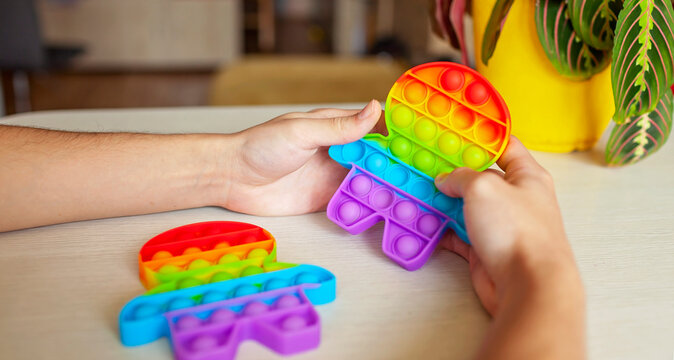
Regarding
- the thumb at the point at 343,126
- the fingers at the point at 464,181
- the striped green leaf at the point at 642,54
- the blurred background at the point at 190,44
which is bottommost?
the blurred background at the point at 190,44

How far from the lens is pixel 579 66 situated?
0.69 meters

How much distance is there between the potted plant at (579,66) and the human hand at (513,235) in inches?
8.6

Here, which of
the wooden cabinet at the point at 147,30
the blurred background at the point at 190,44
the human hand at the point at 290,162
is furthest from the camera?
the wooden cabinet at the point at 147,30

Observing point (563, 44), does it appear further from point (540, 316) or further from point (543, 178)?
point (540, 316)

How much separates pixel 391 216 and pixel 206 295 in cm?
19

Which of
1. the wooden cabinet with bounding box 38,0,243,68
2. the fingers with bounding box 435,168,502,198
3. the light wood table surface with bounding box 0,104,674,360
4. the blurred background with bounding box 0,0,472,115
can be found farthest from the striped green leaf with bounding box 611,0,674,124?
the wooden cabinet with bounding box 38,0,243,68

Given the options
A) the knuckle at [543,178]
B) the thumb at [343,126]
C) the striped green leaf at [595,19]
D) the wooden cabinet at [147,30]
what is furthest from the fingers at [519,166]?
the wooden cabinet at [147,30]

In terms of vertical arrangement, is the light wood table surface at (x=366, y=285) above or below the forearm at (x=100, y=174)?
below

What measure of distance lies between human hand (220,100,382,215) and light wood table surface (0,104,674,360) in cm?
2

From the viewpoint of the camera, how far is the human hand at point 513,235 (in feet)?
1.25


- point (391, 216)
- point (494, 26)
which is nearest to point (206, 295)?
point (391, 216)

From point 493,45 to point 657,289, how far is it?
0.37m

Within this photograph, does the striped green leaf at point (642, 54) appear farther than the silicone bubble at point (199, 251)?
Yes

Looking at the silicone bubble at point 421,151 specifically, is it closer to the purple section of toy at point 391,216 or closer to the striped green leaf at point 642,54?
the purple section of toy at point 391,216
